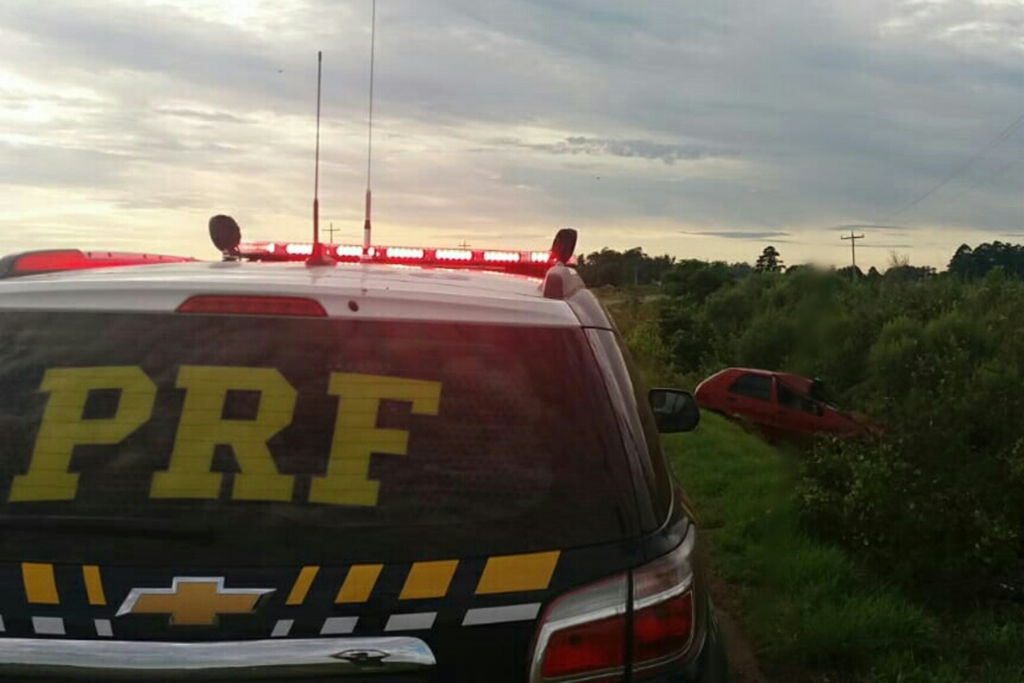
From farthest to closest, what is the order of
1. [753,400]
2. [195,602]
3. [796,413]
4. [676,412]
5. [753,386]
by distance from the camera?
[753,386]
[753,400]
[796,413]
[676,412]
[195,602]

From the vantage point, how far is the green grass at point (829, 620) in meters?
5.54

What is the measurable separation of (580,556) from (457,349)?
490mm

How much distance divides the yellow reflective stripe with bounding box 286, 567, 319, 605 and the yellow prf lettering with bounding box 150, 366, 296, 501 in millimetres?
150

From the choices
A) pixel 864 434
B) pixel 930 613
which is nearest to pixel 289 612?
pixel 930 613

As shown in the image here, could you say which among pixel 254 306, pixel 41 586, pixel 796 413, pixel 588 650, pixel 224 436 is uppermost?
pixel 254 306

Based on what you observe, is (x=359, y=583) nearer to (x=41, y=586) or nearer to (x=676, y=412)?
(x=41, y=586)

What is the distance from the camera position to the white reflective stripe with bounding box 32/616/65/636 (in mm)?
2084

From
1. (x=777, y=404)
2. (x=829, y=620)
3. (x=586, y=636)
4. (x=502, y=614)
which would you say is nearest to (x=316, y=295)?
(x=502, y=614)

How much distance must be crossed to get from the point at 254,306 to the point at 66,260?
116 centimetres

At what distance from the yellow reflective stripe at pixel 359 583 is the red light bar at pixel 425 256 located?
5.42 ft

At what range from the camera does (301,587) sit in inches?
82.4

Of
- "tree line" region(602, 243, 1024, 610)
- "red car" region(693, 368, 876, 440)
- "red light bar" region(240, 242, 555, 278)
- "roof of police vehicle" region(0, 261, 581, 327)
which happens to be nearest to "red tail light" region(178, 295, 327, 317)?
"roof of police vehicle" region(0, 261, 581, 327)

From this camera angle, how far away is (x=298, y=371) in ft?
7.47

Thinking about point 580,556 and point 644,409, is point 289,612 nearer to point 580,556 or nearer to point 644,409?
point 580,556
